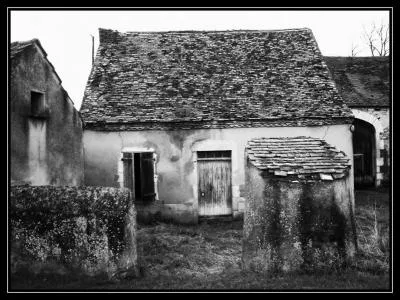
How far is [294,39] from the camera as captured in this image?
1556cm

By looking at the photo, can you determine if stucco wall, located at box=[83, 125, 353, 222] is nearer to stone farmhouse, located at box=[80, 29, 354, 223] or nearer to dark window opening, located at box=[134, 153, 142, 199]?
stone farmhouse, located at box=[80, 29, 354, 223]

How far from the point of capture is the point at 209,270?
26.3ft

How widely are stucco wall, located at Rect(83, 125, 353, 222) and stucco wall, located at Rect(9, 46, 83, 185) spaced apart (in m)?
1.39

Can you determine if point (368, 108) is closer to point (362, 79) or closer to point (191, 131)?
point (362, 79)

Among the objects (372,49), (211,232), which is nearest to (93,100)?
(211,232)

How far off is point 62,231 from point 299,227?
402cm

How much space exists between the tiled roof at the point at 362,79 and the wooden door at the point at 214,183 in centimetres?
732

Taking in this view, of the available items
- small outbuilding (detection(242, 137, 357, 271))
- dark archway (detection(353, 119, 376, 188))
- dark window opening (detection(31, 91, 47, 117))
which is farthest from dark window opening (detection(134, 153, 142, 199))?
dark archway (detection(353, 119, 376, 188))

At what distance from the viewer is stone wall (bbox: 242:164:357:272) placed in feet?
23.1

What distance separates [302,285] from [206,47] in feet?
35.8

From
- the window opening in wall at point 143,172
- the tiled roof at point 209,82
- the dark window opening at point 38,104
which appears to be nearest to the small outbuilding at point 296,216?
the dark window opening at point 38,104

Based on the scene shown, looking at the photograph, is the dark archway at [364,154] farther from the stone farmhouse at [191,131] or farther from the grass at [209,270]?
the grass at [209,270]

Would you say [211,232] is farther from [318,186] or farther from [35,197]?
[35,197]

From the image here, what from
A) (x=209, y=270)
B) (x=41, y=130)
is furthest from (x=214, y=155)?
(x=41, y=130)
